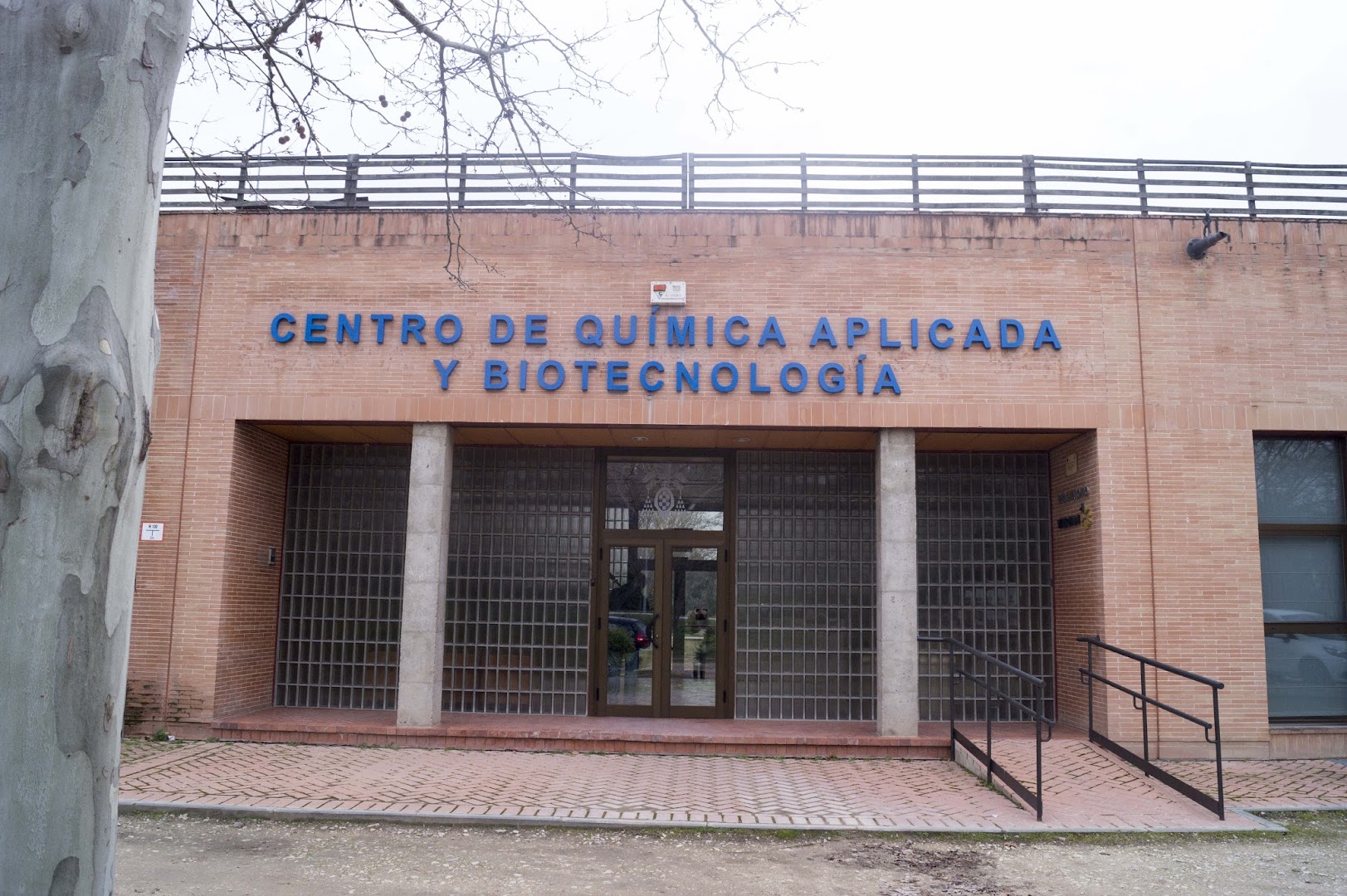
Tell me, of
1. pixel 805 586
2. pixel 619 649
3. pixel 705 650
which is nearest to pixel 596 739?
pixel 619 649

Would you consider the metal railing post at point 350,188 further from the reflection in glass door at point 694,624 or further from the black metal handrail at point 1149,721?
the black metal handrail at point 1149,721

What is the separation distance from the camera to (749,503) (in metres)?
12.4

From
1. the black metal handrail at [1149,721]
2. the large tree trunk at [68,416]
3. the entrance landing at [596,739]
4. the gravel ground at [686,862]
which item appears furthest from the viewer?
the entrance landing at [596,739]

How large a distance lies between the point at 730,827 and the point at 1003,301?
6.59 metres

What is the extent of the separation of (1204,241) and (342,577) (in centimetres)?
1092

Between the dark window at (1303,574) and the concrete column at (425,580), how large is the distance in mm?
9073

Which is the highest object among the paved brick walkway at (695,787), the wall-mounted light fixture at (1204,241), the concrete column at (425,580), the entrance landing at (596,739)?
the wall-mounted light fixture at (1204,241)

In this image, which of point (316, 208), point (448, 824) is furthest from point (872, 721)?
point (316, 208)

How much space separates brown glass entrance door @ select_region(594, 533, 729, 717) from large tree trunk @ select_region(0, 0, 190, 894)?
976 cm

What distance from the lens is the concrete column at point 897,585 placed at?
10391 mm

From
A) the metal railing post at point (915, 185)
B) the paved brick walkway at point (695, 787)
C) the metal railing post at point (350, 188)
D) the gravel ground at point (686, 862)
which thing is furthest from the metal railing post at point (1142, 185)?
the metal railing post at point (350, 188)

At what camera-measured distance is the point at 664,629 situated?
12094 mm

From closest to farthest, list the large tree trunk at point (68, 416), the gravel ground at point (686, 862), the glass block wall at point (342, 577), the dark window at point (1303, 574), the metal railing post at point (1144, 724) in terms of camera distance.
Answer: the large tree trunk at point (68, 416), the gravel ground at point (686, 862), the metal railing post at point (1144, 724), the dark window at point (1303, 574), the glass block wall at point (342, 577)

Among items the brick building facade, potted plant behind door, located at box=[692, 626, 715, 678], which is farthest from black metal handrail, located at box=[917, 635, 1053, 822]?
potted plant behind door, located at box=[692, 626, 715, 678]
